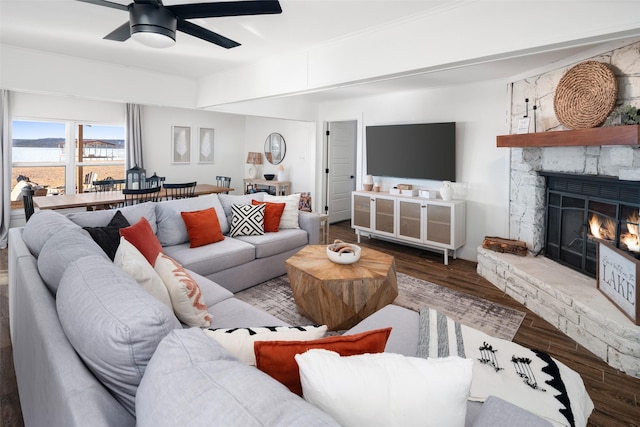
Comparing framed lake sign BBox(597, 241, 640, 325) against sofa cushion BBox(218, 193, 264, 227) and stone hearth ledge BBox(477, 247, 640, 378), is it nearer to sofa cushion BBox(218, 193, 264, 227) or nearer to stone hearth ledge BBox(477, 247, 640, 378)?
stone hearth ledge BBox(477, 247, 640, 378)

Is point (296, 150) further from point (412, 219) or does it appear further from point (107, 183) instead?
point (107, 183)

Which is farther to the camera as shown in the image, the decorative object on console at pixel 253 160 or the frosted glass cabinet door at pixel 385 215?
the decorative object on console at pixel 253 160

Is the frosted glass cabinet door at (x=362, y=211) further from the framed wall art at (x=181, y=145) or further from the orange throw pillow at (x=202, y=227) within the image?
the framed wall art at (x=181, y=145)

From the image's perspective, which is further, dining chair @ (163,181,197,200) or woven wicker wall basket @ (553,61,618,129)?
dining chair @ (163,181,197,200)

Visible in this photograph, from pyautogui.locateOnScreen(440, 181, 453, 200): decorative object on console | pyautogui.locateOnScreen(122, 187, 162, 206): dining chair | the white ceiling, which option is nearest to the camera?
the white ceiling

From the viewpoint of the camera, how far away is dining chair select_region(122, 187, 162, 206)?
4656 mm

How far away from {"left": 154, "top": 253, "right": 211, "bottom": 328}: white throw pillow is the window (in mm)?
5244

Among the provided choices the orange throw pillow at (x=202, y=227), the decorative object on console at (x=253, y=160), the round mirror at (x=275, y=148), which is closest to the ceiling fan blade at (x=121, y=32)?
the orange throw pillow at (x=202, y=227)

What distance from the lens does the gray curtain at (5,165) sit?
5070 millimetres

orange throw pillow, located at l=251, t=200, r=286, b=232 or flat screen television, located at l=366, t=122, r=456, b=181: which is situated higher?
flat screen television, located at l=366, t=122, r=456, b=181

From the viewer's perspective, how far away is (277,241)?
3879 mm

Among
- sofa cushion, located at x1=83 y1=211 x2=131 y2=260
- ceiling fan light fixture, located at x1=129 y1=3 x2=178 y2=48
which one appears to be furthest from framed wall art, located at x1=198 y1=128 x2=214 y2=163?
ceiling fan light fixture, located at x1=129 y1=3 x2=178 y2=48

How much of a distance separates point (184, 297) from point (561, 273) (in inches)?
130

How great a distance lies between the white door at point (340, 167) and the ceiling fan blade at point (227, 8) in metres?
4.65
